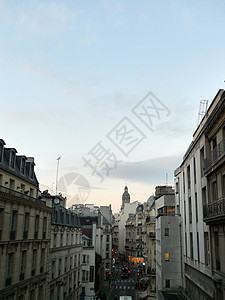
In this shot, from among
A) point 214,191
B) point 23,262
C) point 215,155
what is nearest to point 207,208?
point 214,191

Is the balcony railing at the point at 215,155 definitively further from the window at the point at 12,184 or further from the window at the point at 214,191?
the window at the point at 12,184

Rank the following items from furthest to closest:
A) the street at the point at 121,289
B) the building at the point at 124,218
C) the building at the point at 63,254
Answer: the building at the point at 124,218 < the street at the point at 121,289 < the building at the point at 63,254

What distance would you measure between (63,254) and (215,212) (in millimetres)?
25351

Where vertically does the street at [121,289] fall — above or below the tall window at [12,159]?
below

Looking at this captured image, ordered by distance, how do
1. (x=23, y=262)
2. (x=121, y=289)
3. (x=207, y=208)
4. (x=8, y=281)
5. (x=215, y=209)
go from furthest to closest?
(x=121, y=289) → (x=23, y=262) → (x=8, y=281) → (x=207, y=208) → (x=215, y=209)

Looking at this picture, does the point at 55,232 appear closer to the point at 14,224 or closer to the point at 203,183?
the point at 14,224

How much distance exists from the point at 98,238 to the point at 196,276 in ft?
150

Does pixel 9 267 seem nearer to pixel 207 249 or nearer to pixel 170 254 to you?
pixel 207 249

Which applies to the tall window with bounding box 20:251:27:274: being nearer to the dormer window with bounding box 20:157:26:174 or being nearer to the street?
the dormer window with bounding box 20:157:26:174

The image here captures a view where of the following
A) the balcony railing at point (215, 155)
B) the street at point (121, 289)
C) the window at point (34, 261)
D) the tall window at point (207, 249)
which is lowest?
the street at point (121, 289)

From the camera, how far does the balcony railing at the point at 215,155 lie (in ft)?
63.3

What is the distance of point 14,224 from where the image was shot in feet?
82.2

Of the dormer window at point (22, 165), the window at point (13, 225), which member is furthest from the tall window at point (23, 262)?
the dormer window at point (22, 165)

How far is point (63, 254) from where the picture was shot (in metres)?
39.8
